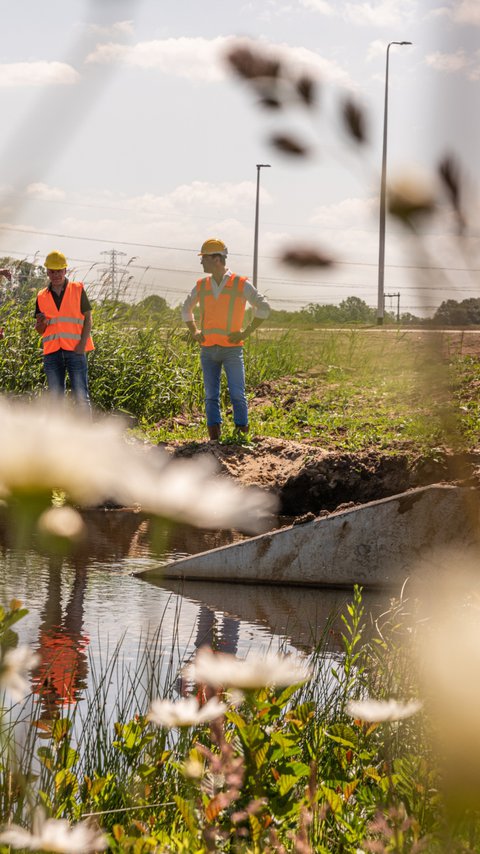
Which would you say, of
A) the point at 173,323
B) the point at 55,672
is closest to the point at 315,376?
the point at 173,323

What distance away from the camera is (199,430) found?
13.2 m

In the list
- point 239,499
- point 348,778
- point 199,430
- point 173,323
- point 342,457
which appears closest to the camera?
point 239,499

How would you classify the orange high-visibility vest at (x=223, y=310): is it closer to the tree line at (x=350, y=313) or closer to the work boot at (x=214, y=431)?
the work boot at (x=214, y=431)

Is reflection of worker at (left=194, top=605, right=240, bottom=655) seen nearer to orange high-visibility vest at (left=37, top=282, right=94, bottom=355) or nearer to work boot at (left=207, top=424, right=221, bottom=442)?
orange high-visibility vest at (left=37, top=282, right=94, bottom=355)

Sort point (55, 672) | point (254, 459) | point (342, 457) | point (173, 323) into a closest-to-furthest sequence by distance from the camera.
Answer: point (55, 672), point (342, 457), point (254, 459), point (173, 323)

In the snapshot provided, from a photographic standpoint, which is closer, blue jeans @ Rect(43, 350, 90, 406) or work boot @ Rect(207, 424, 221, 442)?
blue jeans @ Rect(43, 350, 90, 406)

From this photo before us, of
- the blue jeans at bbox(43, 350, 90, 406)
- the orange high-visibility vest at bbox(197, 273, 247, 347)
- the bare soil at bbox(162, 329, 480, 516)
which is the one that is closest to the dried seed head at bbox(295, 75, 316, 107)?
the bare soil at bbox(162, 329, 480, 516)

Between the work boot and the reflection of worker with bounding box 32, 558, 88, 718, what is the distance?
521cm

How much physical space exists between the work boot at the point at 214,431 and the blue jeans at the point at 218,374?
0.03m

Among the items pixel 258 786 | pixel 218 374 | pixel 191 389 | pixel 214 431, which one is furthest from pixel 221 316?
pixel 258 786

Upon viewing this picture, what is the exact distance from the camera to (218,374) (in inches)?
457

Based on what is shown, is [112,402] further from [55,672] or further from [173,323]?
Result: [55,672]

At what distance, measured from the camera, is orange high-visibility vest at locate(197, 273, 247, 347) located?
36.6ft

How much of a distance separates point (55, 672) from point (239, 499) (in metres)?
3.75
